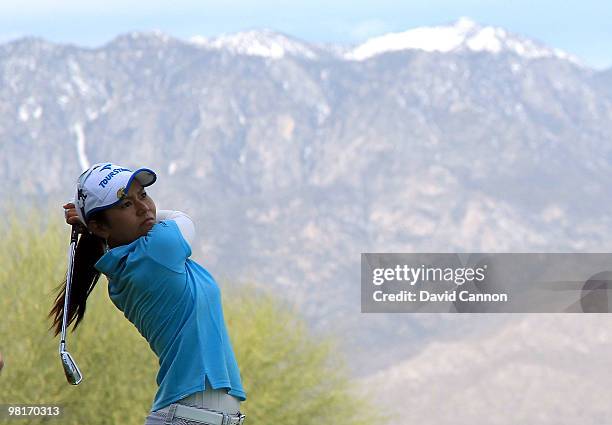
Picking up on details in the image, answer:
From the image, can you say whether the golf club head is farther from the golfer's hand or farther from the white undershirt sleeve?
the white undershirt sleeve

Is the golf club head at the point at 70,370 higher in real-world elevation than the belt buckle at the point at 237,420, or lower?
higher

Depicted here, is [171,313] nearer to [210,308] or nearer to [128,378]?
[210,308]

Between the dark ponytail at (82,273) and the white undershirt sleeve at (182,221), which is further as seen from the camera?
the dark ponytail at (82,273)

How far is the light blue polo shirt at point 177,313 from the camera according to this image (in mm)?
3643

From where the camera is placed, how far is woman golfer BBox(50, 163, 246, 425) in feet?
12.0

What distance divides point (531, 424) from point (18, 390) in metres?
162

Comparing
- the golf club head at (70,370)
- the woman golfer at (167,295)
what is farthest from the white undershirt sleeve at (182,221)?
the golf club head at (70,370)

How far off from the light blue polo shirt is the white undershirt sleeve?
0.25 ft

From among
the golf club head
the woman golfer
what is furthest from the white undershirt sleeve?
the golf club head

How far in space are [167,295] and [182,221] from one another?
0.33 meters

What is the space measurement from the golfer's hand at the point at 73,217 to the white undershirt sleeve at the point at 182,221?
10.2 inches

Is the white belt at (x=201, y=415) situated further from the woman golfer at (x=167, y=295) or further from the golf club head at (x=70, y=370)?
the golf club head at (x=70, y=370)

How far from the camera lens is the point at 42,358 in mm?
23156

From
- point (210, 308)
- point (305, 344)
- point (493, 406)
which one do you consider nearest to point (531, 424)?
point (493, 406)
